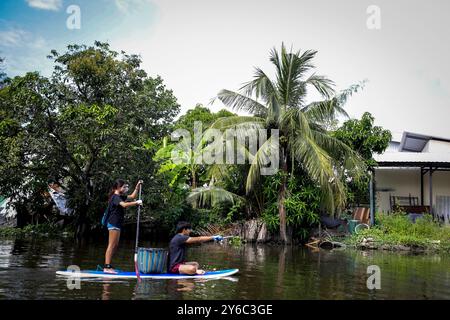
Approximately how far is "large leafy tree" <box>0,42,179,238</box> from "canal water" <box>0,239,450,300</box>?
3.91 meters

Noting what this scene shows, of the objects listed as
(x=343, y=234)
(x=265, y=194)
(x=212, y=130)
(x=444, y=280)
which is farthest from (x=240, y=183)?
(x=444, y=280)

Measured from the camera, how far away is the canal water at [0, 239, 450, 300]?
296 inches

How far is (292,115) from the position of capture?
61.6 ft

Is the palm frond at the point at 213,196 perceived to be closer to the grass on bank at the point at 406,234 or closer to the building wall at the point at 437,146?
the grass on bank at the point at 406,234

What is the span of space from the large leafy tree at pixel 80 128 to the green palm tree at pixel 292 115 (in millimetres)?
3718

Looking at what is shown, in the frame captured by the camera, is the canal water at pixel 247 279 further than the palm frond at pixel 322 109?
No

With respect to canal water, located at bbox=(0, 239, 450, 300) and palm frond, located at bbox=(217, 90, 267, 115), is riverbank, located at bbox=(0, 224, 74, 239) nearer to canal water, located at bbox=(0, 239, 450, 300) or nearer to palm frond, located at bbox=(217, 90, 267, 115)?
canal water, located at bbox=(0, 239, 450, 300)

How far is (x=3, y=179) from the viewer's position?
16500 millimetres

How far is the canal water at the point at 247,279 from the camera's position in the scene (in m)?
7.52

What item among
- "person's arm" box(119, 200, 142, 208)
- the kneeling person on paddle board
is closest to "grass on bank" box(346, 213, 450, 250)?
the kneeling person on paddle board
